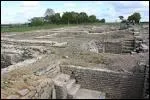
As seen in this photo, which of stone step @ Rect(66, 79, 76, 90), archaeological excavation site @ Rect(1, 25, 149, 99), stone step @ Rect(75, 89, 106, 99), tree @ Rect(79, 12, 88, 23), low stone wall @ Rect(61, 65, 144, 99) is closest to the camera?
stone step @ Rect(75, 89, 106, 99)

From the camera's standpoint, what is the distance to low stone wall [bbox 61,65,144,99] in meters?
7.76

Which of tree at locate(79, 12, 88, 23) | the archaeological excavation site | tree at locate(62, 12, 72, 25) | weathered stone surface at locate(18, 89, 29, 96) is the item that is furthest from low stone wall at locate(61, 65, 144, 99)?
tree at locate(79, 12, 88, 23)

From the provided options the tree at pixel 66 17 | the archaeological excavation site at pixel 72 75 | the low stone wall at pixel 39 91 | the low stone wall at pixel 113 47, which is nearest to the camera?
the low stone wall at pixel 39 91

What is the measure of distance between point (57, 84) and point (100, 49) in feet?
32.8

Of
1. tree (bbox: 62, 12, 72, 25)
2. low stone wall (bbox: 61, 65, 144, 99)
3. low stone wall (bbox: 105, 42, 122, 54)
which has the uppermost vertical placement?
tree (bbox: 62, 12, 72, 25)

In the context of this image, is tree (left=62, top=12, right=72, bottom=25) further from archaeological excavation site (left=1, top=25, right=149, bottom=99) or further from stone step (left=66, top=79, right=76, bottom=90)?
stone step (left=66, top=79, right=76, bottom=90)

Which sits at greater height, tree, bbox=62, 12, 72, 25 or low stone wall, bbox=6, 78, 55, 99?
tree, bbox=62, 12, 72, 25

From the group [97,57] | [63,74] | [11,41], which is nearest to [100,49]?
[11,41]

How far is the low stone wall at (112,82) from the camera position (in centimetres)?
776

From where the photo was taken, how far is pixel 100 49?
640 inches

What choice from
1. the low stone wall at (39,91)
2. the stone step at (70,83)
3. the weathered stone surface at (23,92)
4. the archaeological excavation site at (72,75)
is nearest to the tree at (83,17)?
the archaeological excavation site at (72,75)

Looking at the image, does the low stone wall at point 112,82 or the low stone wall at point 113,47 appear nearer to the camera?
the low stone wall at point 112,82

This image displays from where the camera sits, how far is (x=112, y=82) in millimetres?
7980

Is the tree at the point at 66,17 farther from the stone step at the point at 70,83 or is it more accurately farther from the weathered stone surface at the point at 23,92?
the weathered stone surface at the point at 23,92
